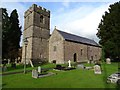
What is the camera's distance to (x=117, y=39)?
38.7 meters

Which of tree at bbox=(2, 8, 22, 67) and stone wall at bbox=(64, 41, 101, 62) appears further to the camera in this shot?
stone wall at bbox=(64, 41, 101, 62)

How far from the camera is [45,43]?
50156 mm

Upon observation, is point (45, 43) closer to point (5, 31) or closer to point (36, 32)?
point (36, 32)

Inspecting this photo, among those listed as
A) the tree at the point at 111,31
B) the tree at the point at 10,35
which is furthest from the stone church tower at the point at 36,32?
the tree at the point at 111,31

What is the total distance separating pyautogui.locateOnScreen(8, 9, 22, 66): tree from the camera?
150ft

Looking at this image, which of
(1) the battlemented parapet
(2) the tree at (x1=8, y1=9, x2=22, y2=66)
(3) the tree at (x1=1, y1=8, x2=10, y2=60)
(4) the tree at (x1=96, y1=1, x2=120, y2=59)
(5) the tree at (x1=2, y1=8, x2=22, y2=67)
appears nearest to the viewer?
(4) the tree at (x1=96, y1=1, x2=120, y2=59)

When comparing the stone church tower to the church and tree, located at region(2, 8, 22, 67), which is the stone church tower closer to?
the church

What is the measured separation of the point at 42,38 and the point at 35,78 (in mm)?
27771

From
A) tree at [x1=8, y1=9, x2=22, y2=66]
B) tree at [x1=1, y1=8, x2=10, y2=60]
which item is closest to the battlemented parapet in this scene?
tree at [x1=8, y1=9, x2=22, y2=66]

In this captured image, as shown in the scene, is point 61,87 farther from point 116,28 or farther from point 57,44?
point 57,44

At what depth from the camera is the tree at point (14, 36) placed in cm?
4559

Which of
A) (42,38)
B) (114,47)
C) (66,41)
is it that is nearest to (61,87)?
(114,47)

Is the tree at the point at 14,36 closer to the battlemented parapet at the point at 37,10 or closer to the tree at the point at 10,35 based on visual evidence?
the tree at the point at 10,35

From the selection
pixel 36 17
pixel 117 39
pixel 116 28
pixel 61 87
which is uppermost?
pixel 36 17
